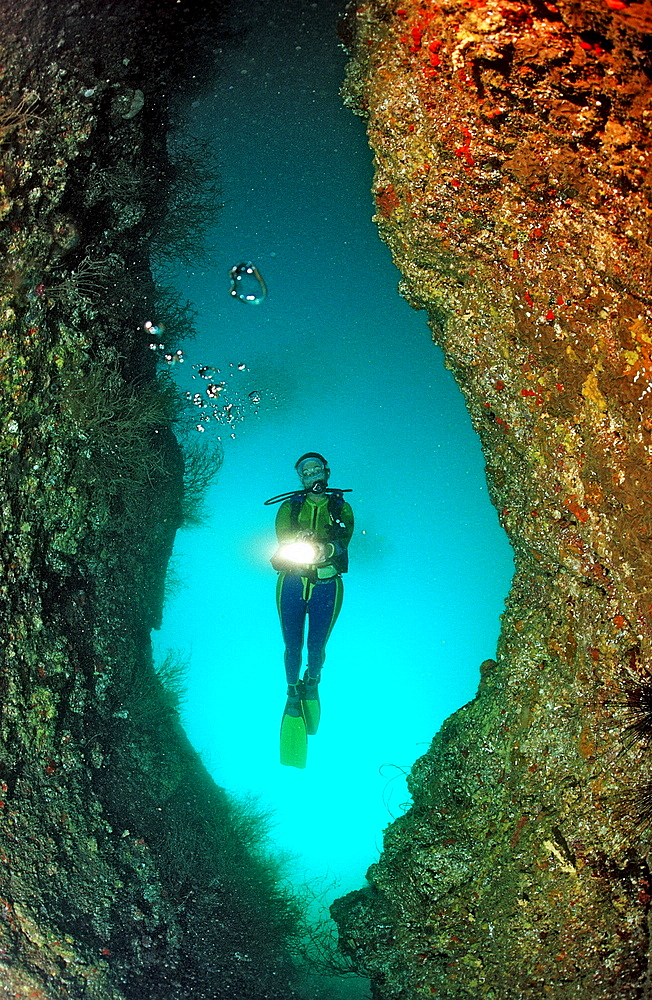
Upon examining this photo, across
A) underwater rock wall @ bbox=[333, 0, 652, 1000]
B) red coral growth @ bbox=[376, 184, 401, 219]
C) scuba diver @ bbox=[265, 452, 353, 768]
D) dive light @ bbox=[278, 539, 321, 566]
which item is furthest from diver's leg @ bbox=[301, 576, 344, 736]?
red coral growth @ bbox=[376, 184, 401, 219]

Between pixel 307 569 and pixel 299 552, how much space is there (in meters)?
0.25

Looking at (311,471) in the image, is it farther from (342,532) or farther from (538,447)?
(538,447)

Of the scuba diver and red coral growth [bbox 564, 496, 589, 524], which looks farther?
the scuba diver

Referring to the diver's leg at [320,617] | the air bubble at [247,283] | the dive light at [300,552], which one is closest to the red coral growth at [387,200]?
the air bubble at [247,283]

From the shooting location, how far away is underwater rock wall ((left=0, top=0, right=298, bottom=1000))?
2.33 meters

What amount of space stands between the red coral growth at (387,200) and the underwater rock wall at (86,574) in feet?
5.98

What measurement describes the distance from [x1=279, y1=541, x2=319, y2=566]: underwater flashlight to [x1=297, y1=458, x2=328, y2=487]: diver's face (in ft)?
2.24

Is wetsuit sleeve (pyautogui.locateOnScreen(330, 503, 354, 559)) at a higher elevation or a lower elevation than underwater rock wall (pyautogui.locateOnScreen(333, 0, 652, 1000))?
higher

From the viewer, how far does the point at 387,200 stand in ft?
9.11

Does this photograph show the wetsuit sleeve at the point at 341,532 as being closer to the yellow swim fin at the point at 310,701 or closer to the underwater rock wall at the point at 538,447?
the yellow swim fin at the point at 310,701

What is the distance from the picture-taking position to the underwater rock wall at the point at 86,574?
233 cm

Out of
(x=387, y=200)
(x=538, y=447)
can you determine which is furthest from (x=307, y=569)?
(x=387, y=200)

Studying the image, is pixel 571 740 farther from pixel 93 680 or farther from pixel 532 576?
pixel 93 680

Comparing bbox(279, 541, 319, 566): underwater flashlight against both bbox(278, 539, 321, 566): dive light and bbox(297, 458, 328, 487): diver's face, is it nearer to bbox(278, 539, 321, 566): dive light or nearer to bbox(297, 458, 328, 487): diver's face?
bbox(278, 539, 321, 566): dive light
